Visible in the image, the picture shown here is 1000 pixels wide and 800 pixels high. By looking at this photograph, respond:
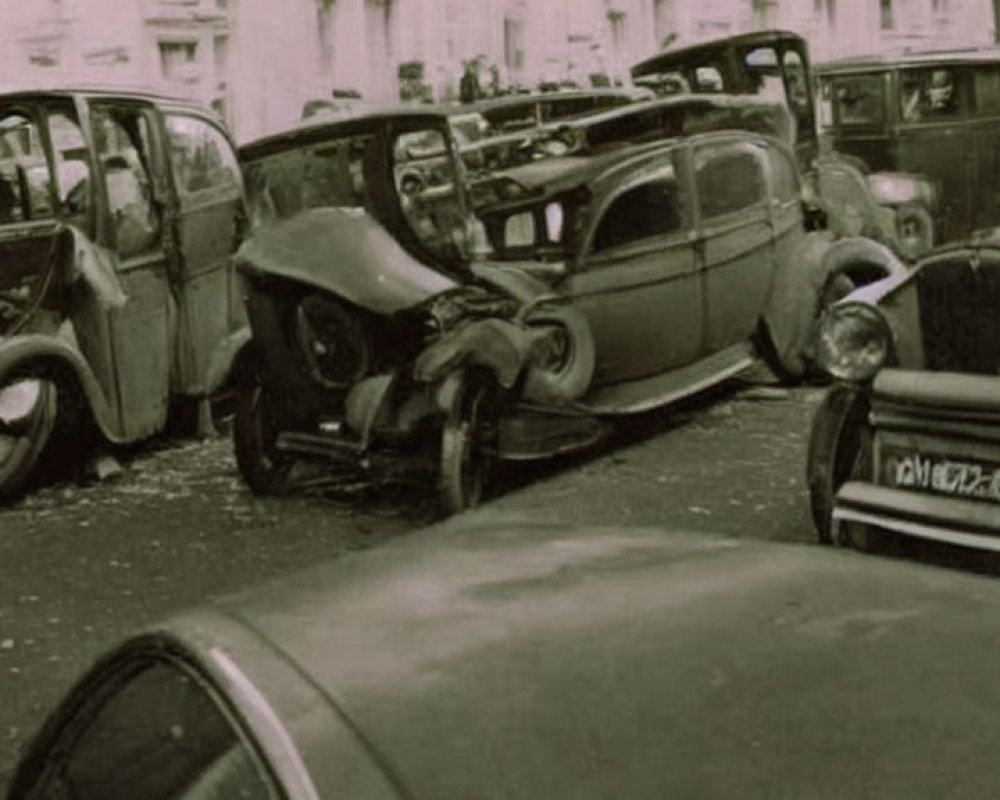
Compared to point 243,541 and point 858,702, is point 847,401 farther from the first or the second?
point 858,702

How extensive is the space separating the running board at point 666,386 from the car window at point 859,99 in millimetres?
7822

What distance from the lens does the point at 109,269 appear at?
10.0 m

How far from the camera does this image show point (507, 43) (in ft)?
71.1

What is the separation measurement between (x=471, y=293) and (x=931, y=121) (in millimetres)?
10662

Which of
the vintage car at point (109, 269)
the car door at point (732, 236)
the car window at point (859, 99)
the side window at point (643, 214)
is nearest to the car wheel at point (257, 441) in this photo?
the vintage car at point (109, 269)

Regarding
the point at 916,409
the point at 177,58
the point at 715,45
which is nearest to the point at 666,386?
the point at 916,409

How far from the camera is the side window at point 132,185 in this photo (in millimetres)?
10422

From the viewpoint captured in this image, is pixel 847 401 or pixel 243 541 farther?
pixel 243 541

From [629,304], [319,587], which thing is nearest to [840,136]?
[629,304]

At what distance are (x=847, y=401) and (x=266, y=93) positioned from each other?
41.2 feet

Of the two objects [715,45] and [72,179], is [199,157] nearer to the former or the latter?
[72,179]

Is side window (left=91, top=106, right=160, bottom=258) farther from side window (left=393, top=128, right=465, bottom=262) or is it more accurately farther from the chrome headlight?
the chrome headlight

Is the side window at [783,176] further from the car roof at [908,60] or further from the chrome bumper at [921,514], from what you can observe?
the car roof at [908,60]

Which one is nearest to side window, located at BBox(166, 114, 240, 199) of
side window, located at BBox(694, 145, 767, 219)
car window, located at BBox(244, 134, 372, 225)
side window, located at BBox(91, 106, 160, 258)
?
side window, located at BBox(91, 106, 160, 258)
